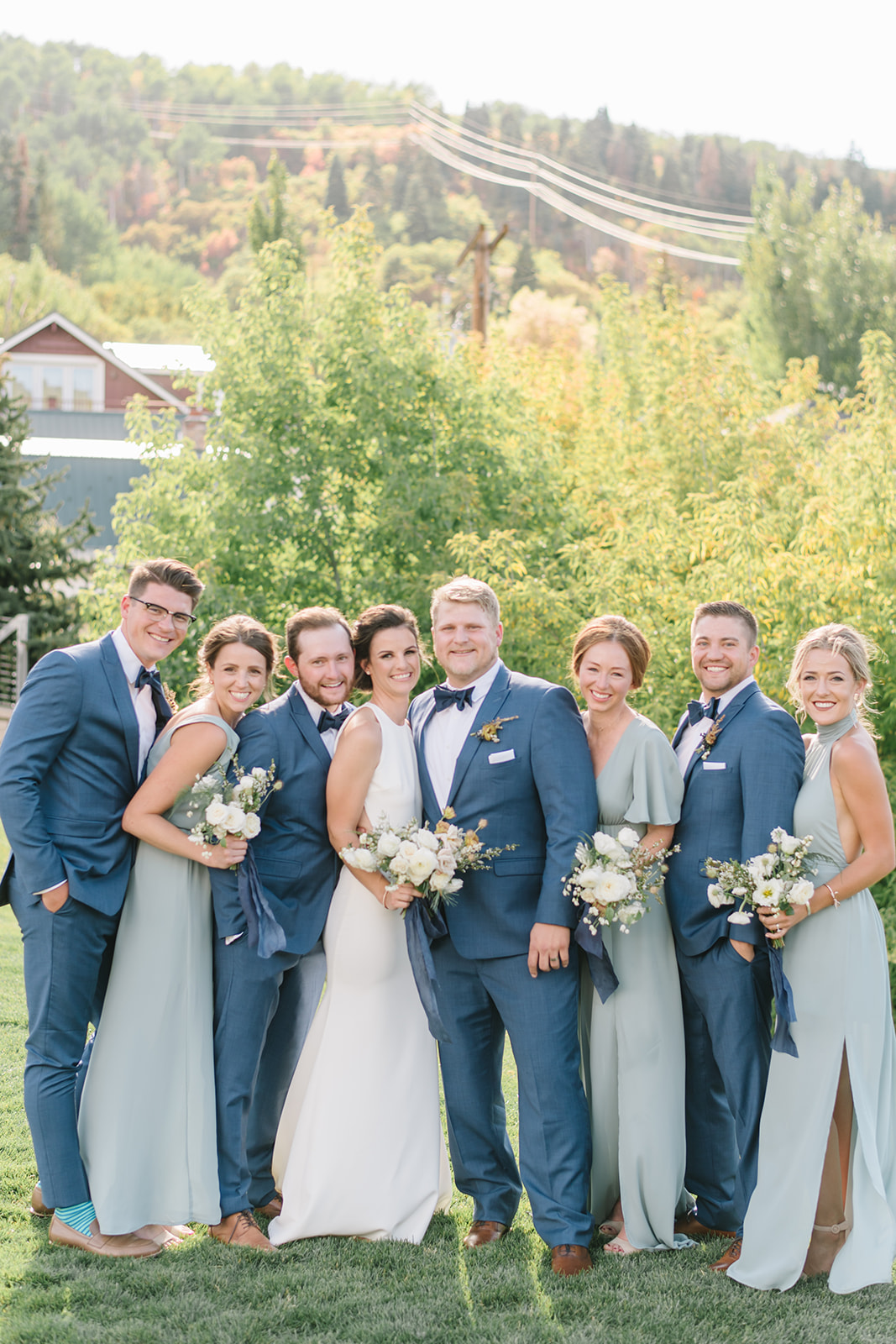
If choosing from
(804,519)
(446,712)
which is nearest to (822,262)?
(804,519)

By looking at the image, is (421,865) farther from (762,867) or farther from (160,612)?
(160,612)

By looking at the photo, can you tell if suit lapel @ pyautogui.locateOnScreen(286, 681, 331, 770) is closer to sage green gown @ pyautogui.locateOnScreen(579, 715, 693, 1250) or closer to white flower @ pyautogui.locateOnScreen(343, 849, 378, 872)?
white flower @ pyautogui.locateOnScreen(343, 849, 378, 872)

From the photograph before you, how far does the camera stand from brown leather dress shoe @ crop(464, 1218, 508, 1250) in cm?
455

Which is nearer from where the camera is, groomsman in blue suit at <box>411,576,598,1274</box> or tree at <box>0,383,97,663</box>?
groomsman in blue suit at <box>411,576,598,1274</box>

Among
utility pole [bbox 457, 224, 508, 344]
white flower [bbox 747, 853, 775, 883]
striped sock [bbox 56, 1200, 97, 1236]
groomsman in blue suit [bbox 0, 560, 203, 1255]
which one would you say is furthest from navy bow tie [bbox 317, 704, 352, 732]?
utility pole [bbox 457, 224, 508, 344]

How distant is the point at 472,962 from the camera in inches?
183

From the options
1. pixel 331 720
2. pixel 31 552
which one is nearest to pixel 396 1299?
pixel 331 720

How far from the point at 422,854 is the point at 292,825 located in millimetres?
678

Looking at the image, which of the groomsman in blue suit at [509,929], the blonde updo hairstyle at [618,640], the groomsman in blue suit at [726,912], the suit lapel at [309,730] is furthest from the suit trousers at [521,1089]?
the blonde updo hairstyle at [618,640]

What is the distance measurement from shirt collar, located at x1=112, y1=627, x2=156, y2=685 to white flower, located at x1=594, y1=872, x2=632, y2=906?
190 cm

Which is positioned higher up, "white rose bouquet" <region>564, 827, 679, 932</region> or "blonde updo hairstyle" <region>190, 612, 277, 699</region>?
"blonde updo hairstyle" <region>190, 612, 277, 699</region>

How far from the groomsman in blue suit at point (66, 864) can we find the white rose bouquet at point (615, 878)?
1.70 m

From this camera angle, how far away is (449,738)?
471 cm

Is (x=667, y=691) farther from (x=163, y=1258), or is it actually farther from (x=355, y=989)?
(x=163, y=1258)
